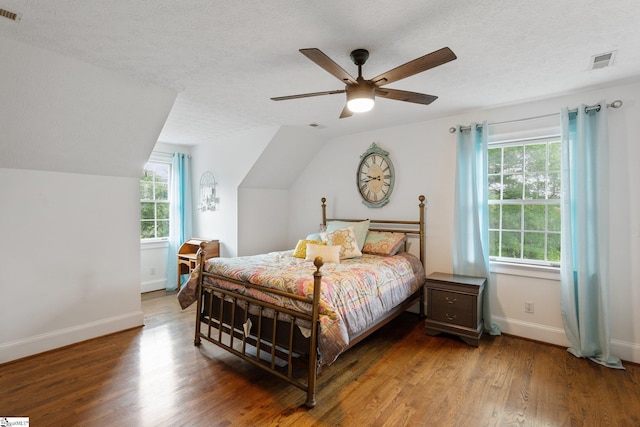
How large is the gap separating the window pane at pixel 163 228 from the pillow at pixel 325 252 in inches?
120

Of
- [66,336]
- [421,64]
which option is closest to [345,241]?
[421,64]

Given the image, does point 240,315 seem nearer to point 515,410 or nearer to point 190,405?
point 190,405

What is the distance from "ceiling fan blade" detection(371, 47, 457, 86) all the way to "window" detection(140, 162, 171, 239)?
14.2 feet

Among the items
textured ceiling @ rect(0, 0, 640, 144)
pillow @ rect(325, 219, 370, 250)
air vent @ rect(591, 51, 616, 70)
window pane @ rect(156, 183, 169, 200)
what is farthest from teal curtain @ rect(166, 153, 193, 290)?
air vent @ rect(591, 51, 616, 70)

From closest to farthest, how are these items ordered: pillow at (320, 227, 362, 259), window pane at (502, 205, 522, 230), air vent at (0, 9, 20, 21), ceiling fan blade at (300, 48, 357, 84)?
ceiling fan blade at (300, 48, 357, 84), air vent at (0, 9, 20, 21), window pane at (502, 205, 522, 230), pillow at (320, 227, 362, 259)

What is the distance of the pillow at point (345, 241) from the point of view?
11.6 feet

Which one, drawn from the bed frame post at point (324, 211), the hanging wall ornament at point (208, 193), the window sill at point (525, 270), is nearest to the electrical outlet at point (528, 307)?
the window sill at point (525, 270)

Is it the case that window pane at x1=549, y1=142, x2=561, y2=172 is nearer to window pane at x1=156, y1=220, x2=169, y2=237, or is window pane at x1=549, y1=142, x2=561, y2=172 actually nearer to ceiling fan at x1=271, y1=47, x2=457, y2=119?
ceiling fan at x1=271, y1=47, x2=457, y2=119

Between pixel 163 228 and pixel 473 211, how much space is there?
15.3 feet

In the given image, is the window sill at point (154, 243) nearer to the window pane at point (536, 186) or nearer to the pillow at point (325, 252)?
the pillow at point (325, 252)

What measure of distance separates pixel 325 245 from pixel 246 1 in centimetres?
234

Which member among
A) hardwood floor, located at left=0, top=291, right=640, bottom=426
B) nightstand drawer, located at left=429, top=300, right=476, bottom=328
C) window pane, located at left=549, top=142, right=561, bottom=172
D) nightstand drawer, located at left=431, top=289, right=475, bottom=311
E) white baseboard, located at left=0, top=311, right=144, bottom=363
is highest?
window pane, located at left=549, top=142, right=561, bottom=172

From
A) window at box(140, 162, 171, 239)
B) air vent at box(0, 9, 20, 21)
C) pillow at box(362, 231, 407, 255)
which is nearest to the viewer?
air vent at box(0, 9, 20, 21)

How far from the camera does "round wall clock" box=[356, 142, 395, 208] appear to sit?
13.9 ft
